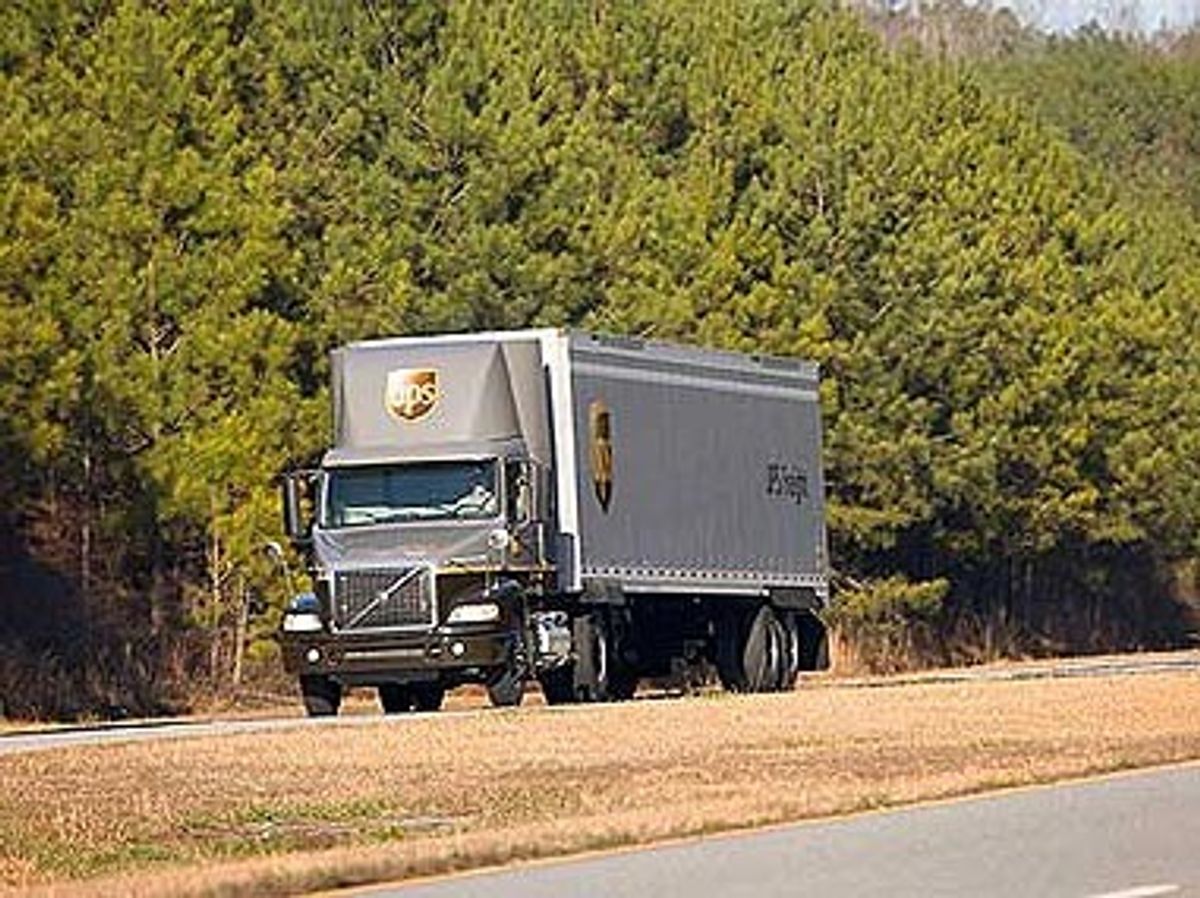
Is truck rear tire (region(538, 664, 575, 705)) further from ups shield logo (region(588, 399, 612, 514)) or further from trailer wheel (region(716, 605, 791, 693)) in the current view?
trailer wheel (region(716, 605, 791, 693))

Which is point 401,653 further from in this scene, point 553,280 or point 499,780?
point 553,280

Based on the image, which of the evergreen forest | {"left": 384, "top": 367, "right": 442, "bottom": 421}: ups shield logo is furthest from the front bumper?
the evergreen forest

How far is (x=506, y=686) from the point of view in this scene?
37.2 meters

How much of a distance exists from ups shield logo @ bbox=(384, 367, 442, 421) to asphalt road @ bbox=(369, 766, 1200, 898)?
17242mm

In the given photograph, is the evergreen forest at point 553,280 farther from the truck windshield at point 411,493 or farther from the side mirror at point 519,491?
the side mirror at point 519,491

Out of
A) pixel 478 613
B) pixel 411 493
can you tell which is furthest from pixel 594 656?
pixel 411 493

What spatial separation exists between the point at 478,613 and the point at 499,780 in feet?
41.9

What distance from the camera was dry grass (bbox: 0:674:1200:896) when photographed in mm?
17969

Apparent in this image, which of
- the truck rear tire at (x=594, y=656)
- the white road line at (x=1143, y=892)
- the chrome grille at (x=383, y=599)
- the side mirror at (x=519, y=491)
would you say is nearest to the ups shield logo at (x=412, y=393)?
the side mirror at (x=519, y=491)

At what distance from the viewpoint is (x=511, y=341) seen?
1476 inches

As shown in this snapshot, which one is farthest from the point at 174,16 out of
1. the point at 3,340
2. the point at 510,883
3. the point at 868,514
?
the point at 510,883

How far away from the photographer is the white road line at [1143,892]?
15.0 metres

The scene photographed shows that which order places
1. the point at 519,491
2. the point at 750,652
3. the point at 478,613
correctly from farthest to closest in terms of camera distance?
1. the point at 750,652
2. the point at 519,491
3. the point at 478,613

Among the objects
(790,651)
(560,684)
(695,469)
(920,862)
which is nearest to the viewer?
(920,862)
